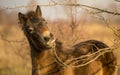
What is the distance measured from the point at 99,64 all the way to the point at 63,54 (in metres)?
0.96

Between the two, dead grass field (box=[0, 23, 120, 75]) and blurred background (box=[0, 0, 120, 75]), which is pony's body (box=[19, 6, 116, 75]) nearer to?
blurred background (box=[0, 0, 120, 75])

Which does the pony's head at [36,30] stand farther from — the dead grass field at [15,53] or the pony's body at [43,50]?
the dead grass field at [15,53]

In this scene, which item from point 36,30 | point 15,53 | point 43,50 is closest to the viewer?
point 36,30

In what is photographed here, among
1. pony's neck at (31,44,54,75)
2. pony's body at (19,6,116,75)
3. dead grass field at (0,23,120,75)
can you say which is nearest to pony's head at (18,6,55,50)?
pony's body at (19,6,116,75)

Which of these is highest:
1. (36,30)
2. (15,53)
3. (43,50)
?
(36,30)

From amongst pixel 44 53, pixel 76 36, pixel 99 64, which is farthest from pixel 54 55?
pixel 76 36

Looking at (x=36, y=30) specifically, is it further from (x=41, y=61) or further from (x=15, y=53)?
(x=15, y=53)

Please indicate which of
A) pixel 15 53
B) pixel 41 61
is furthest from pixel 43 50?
pixel 15 53

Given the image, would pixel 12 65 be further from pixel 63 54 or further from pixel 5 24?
pixel 63 54

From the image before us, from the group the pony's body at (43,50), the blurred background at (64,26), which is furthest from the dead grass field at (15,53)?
the pony's body at (43,50)

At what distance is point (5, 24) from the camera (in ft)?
64.4

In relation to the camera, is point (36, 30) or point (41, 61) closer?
point (36, 30)

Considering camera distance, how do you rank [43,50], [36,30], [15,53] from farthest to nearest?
[15,53] < [43,50] < [36,30]

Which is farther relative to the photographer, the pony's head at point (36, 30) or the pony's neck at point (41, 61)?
the pony's neck at point (41, 61)
